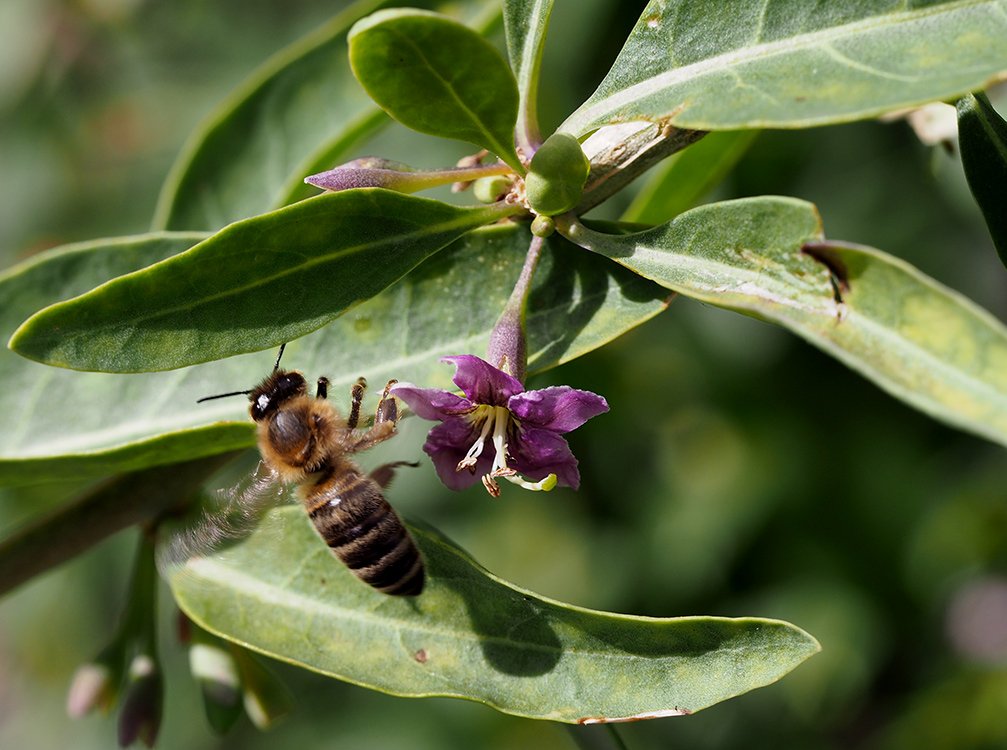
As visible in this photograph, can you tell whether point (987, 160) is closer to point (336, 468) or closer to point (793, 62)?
point (793, 62)

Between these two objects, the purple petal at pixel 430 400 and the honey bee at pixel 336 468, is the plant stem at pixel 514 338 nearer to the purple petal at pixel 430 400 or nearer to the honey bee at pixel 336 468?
the purple petal at pixel 430 400

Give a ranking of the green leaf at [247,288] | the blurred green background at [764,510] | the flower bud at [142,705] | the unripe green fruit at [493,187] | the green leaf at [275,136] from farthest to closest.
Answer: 1. the blurred green background at [764,510]
2. the green leaf at [275,136]
3. the flower bud at [142,705]
4. the unripe green fruit at [493,187]
5. the green leaf at [247,288]

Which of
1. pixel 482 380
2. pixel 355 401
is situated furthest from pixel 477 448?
→ pixel 355 401

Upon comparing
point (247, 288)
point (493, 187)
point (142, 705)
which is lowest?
point (142, 705)

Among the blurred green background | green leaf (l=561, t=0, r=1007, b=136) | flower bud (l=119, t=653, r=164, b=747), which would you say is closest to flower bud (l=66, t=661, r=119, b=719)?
flower bud (l=119, t=653, r=164, b=747)

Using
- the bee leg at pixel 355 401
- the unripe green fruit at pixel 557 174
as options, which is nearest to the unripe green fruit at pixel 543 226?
the unripe green fruit at pixel 557 174

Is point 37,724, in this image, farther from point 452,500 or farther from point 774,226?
point 774,226
